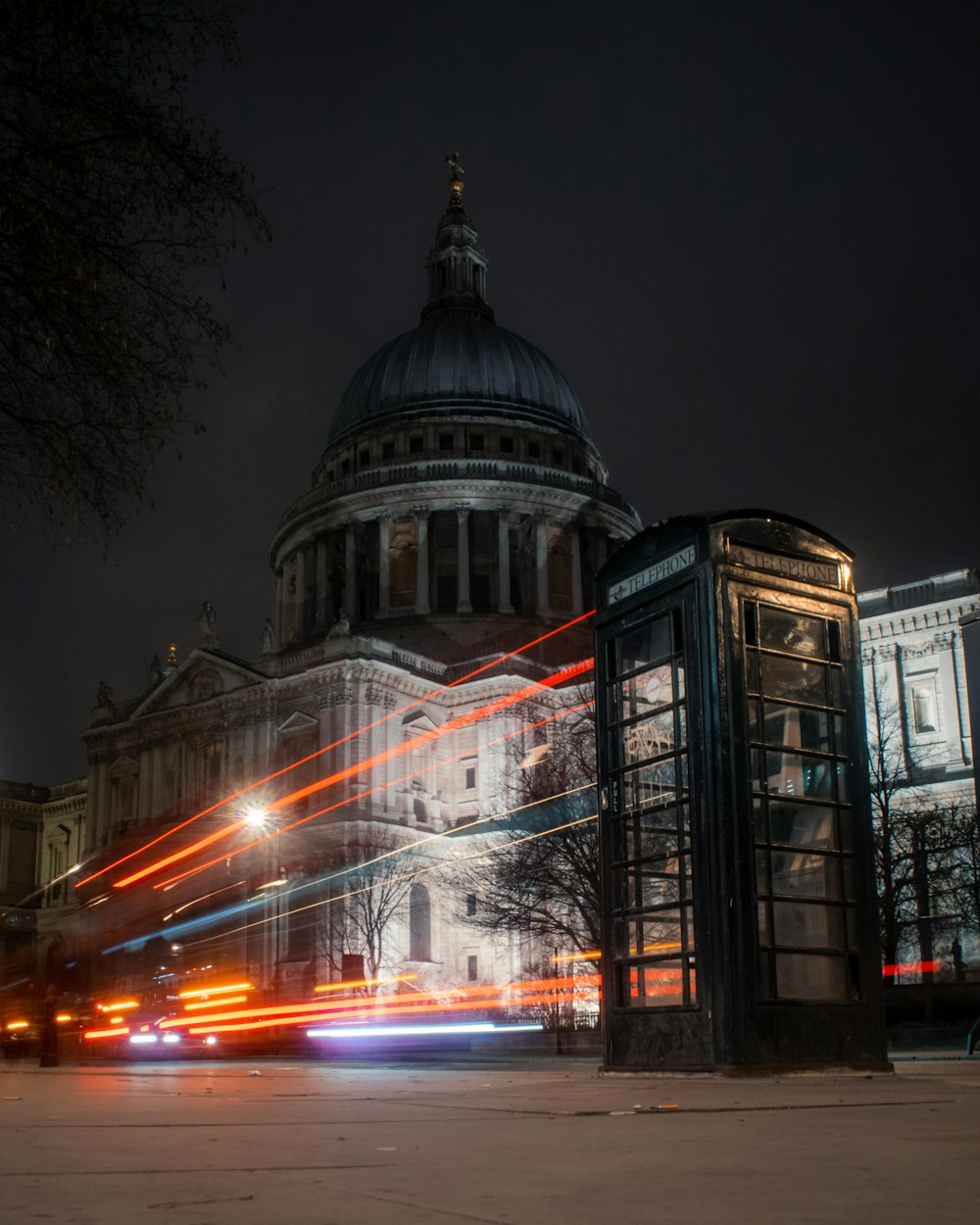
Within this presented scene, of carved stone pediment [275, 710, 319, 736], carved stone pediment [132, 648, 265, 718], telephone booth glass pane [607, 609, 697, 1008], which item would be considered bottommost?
telephone booth glass pane [607, 609, 697, 1008]

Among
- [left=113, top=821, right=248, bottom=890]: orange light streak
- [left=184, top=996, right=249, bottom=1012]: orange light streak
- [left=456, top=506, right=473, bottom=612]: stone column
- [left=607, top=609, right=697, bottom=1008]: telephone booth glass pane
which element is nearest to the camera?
[left=607, top=609, right=697, bottom=1008]: telephone booth glass pane

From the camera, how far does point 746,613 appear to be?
13.4m

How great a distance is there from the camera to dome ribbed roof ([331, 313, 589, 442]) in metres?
99.7

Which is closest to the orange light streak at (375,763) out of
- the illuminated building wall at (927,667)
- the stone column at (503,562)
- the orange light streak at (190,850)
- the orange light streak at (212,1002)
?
the orange light streak at (190,850)

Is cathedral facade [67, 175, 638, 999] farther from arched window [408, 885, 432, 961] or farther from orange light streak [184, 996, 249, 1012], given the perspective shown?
orange light streak [184, 996, 249, 1012]

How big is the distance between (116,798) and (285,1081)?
241ft

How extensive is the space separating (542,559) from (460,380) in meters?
17.7

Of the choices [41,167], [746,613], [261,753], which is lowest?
[746,613]

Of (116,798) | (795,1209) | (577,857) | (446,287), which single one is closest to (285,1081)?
(795,1209)

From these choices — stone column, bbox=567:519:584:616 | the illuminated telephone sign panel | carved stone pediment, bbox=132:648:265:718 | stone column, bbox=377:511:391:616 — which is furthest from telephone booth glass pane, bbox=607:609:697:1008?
stone column, bbox=567:519:584:616

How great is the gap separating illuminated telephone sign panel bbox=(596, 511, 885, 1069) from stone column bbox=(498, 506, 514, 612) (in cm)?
7333

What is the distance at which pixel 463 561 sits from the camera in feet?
290

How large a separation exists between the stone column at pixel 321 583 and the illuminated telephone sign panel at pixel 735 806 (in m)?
79.1

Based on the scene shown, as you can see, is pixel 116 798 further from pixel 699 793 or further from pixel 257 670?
pixel 699 793
